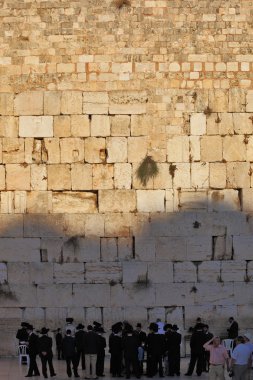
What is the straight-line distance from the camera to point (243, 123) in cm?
2477

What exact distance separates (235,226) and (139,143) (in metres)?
2.19

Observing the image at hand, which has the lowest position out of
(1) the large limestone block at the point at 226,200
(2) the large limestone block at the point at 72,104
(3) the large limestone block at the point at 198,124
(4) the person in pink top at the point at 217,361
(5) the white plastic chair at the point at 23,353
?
(4) the person in pink top at the point at 217,361

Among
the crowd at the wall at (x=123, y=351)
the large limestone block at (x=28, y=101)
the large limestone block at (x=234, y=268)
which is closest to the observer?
the crowd at the wall at (x=123, y=351)

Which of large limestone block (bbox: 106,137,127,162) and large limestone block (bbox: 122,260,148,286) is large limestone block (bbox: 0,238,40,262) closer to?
large limestone block (bbox: 122,260,148,286)

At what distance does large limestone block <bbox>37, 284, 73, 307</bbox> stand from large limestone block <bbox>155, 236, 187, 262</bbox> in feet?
5.40

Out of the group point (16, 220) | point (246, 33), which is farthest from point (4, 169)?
point (246, 33)

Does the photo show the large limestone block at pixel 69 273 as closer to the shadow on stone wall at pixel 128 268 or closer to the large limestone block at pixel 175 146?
the shadow on stone wall at pixel 128 268

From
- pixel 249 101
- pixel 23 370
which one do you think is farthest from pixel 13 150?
pixel 249 101

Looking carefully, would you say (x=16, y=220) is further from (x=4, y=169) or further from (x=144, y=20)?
(x=144, y=20)

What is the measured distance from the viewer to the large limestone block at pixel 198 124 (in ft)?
81.0

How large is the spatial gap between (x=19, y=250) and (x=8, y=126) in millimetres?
2148

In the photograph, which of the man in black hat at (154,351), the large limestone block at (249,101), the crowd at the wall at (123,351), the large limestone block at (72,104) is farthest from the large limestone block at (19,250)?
the large limestone block at (249,101)

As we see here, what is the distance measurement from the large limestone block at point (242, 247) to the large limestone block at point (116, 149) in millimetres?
2390

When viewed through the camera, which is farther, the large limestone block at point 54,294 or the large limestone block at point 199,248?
the large limestone block at point 199,248
